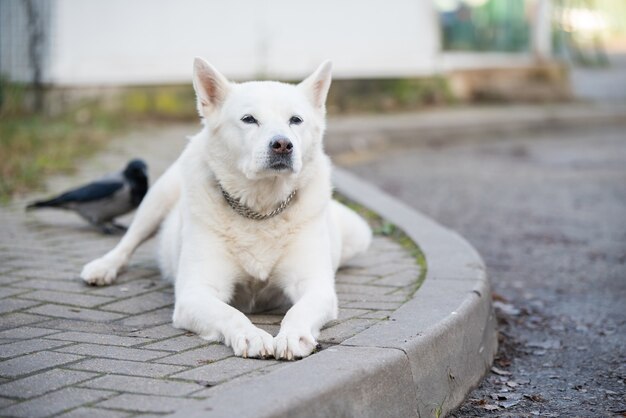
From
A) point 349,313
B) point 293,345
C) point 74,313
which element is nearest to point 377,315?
point 349,313

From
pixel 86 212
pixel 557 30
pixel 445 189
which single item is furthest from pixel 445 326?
pixel 557 30

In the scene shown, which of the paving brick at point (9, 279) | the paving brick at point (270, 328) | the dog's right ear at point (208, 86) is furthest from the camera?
the paving brick at point (9, 279)

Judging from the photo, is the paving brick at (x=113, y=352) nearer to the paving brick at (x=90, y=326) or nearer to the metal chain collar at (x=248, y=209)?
the paving brick at (x=90, y=326)

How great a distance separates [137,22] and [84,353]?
395 inches

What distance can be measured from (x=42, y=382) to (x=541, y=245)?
4.63 m

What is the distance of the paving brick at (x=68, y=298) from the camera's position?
175 inches

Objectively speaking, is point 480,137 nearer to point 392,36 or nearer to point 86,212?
point 392,36

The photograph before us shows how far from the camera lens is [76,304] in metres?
4.43

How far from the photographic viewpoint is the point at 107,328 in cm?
404

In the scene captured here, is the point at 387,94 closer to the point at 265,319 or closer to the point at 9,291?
the point at 9,291

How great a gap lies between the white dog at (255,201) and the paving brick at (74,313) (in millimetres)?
353

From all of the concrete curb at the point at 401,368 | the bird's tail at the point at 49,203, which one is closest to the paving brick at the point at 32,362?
the concrete curb at the point at 401,368

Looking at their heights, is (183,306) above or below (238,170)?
below

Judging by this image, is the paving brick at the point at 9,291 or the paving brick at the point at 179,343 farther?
the paving brick at the point at 9,291
